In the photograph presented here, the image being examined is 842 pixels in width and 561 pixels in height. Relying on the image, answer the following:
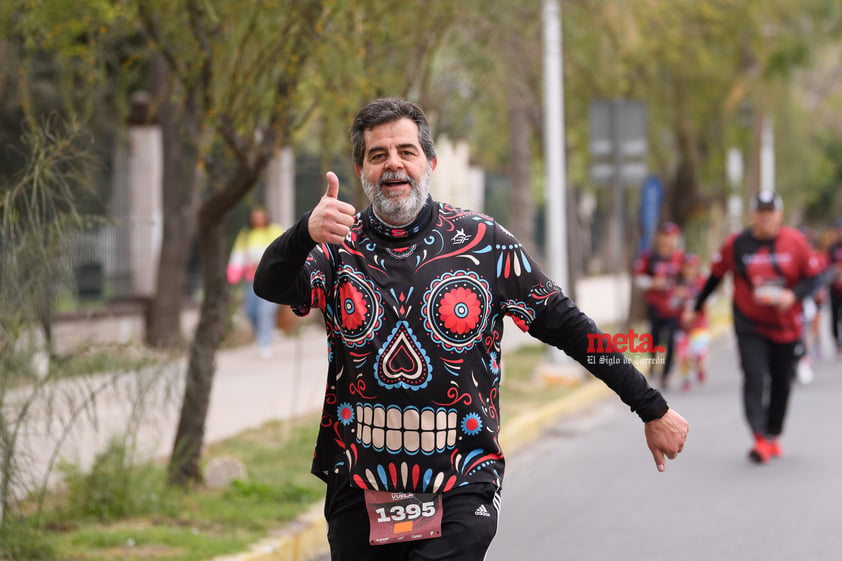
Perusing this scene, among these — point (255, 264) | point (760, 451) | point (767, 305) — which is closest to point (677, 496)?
point (760, 451)

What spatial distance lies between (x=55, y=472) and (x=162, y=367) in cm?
84

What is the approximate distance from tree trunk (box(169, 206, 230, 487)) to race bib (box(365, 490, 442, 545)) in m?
3.97

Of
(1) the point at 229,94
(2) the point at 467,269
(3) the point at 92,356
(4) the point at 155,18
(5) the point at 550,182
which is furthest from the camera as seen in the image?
(5) the point at 550,182

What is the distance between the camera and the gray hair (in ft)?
12.9

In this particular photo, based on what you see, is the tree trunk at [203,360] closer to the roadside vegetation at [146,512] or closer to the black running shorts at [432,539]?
the roadside vegetation at [146,512]

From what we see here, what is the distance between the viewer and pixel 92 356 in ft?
22.9

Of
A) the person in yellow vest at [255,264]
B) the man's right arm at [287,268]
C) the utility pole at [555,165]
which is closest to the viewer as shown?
the man's right arm at [287,268]

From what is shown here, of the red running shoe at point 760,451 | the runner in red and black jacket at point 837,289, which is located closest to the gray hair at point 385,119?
the red running shoe at point 760,451

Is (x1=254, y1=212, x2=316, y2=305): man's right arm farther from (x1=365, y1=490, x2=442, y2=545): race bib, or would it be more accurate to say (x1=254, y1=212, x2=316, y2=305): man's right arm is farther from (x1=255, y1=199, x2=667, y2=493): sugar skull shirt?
(x1=365, y1=490, x2=442, y2=545): race bib

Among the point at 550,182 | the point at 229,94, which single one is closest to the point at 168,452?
the point at 229,94

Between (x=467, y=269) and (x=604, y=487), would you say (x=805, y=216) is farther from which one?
(x=467, y=269)

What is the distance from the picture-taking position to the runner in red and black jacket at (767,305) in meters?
9.41

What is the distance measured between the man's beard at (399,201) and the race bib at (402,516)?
2.67 feet

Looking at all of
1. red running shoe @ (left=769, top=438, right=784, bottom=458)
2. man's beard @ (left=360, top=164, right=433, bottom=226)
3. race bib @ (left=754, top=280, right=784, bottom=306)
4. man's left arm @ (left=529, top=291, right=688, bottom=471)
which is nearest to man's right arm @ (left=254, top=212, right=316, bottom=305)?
man's beard @ (left=360, top=164, right=433, bottom=226)
